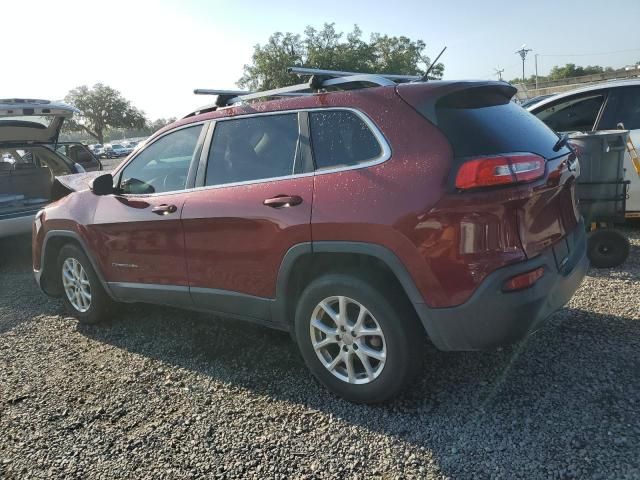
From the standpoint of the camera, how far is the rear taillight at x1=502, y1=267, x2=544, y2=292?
240cm

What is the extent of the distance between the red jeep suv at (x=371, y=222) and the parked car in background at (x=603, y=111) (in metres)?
2.66

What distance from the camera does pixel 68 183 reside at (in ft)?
15.7

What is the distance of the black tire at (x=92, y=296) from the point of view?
4.36 meters

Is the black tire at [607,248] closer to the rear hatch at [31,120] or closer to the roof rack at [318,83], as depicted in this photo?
the roof rack at [318,83]

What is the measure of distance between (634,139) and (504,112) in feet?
11.0

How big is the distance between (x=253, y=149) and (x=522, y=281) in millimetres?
1797

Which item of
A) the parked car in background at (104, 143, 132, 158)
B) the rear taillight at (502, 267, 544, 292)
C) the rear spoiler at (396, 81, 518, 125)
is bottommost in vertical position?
the parked car in background at (104, 143, 132, 158)

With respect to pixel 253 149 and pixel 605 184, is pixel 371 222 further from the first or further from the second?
pixel 605 184

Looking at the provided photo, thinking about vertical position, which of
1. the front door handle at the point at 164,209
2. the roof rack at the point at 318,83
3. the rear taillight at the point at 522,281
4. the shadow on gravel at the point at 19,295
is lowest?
the shadow on gravel at the point at 19,295

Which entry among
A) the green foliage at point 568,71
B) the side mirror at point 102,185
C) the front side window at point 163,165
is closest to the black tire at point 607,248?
the front side window at point 163,165

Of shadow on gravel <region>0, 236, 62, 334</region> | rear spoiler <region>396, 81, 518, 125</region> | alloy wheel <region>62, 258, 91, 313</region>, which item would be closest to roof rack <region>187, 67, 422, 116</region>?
rear spoiler <region>396, 81, 518, 125</region>

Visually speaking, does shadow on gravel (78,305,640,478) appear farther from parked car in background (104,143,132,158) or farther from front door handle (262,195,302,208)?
parked car in background (104,143,132,158)

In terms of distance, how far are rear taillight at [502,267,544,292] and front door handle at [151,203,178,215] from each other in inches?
87.2

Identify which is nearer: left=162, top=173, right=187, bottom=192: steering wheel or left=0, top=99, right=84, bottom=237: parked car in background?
left=162, top=173, right=187, bottom=192: steering wheel
